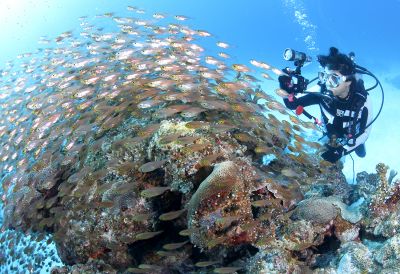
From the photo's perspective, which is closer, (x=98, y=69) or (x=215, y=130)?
(x=215, y=130)

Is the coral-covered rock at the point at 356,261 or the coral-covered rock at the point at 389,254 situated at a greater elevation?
the coral-covered rock at the point at 389,254

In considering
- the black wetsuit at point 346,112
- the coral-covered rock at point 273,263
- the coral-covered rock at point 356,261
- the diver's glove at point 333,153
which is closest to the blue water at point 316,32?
the diver's glove at point 333,153

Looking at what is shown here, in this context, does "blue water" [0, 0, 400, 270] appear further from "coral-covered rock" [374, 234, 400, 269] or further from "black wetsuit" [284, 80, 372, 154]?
"coral-covered rock" [374, 234, 400, 269]

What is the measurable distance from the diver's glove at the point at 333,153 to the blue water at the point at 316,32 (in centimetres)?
736

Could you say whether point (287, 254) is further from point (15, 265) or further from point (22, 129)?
point (22, 129)

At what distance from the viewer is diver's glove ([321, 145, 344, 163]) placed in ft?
26.5

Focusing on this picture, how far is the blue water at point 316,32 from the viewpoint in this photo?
2067 cm

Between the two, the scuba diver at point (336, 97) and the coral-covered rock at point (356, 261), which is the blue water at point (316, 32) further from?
the coral-covered rock at point (356, 261)

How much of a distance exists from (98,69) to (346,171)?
10693 millimetres

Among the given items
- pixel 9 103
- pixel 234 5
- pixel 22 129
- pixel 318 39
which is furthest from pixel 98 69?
pixel 234 5

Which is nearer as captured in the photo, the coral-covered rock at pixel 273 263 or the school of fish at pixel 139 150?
the coral-covered rock at pixel 273 263

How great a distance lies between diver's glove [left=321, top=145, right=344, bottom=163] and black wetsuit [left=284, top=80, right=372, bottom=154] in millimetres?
135

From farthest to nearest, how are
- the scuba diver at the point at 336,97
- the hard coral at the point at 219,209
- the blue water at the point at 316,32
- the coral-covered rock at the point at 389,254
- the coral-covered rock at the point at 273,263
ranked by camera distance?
the blue water at the point at 316,32 < the scuba diver at the point at 336,97 < the hard coral at the point at 219,209 < the coral-covered rock at the point at 273,263 < the coral-covered rock at the point at 389,254

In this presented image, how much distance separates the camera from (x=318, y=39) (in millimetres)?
70062
